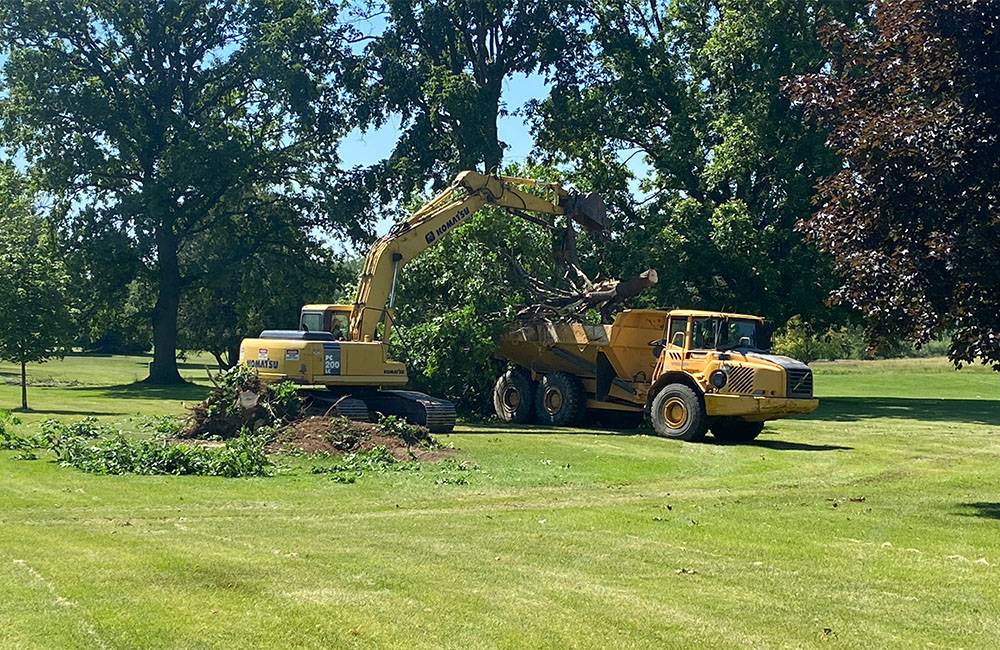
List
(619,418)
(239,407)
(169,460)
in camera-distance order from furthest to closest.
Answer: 1. (619,418)
2. (239,407)
3. (169,460)

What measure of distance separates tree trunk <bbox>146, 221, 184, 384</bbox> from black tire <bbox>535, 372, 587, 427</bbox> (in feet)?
88.0

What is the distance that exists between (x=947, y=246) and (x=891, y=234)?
112cm

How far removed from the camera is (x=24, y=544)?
35.5 ft

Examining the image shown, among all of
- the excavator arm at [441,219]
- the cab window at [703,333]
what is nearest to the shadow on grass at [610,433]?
the cab window at [703,333]

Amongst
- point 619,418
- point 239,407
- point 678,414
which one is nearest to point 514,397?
point 619,418

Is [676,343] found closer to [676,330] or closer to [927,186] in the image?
[676,330]

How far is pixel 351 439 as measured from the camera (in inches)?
786

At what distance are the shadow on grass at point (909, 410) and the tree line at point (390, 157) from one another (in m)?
3.34

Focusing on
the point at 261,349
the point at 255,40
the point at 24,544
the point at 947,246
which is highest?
the point at 255,40

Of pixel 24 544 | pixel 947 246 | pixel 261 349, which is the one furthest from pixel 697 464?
pixel 24 544

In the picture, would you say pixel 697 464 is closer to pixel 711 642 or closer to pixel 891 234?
pixel 891 234

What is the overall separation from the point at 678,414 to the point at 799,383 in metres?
2.81

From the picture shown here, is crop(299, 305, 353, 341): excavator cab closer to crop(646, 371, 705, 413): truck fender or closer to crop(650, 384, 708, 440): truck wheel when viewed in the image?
crop(646, 371, 705, 413): truck fender

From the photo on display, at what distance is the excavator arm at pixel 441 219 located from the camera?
2641 cm
